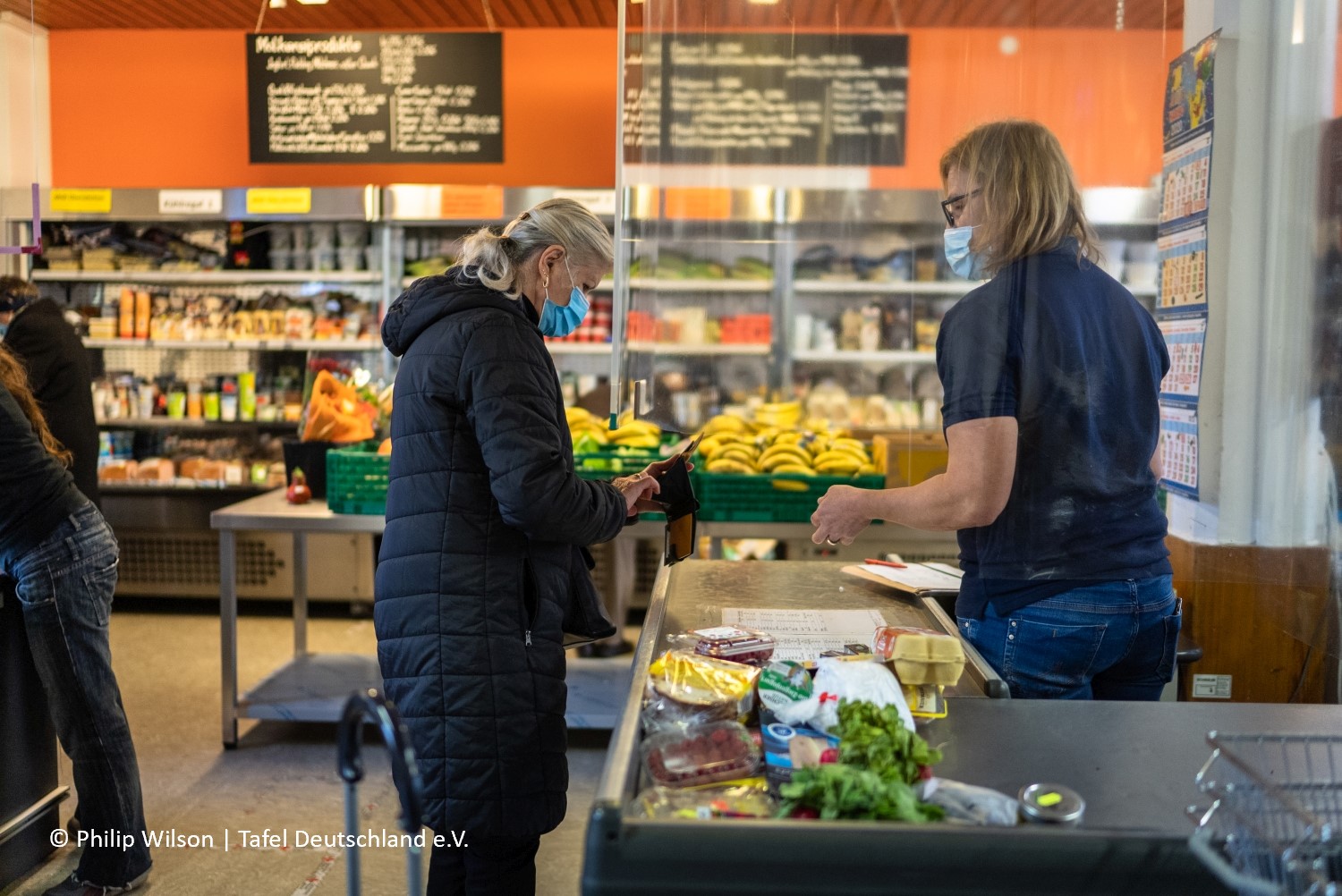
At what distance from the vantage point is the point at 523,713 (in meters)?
2.12

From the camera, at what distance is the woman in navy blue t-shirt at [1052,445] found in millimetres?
1812

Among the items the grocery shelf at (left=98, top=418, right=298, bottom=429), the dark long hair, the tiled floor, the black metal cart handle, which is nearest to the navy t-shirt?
the black metal cart handle

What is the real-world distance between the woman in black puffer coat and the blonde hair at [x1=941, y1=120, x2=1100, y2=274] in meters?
0.86

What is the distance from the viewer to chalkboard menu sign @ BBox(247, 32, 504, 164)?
255 inches

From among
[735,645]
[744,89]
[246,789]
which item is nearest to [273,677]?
[246,789]

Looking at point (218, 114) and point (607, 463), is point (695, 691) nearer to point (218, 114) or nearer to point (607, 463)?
point (607, 463)

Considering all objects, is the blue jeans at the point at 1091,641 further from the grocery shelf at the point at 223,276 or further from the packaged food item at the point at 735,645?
the grocery shelf at the point at 223,276

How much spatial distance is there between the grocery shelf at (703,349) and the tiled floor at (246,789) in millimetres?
1434

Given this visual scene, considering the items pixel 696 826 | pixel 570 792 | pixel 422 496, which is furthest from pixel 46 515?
pixel 696 826

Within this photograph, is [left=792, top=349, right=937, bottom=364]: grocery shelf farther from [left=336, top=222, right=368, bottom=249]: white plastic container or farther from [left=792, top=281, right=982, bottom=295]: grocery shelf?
[left=336, top=222, right=368, bottom=249]: white plastic container

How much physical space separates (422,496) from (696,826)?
109 cm

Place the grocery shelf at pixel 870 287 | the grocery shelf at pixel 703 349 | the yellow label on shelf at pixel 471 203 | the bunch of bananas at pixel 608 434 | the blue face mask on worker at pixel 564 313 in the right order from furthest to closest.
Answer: the yellow label on shelf at pixel 471 203, the grocery shelf at pixel 870 287, the bunch of bananas at pixel 608 434, the grocery shelf at pixel 703 349, the blue face mask on worker at pixel 564 313

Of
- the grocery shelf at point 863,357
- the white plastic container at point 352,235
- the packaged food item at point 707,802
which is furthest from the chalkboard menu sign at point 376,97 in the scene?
the packaged food item at point 707,802

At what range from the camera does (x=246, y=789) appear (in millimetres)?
3822
